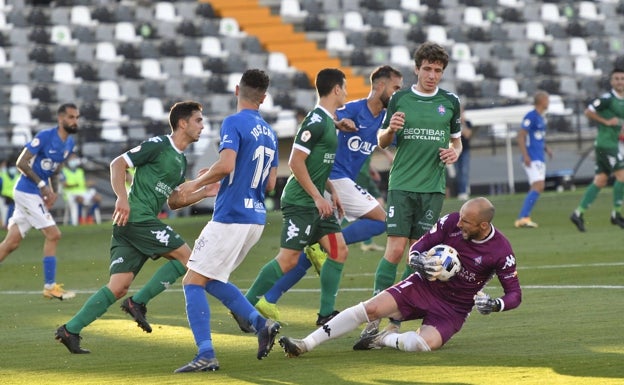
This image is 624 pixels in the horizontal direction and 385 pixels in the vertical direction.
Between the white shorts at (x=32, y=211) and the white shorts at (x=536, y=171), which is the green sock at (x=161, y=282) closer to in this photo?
the white shorts at (x=32, y=211)

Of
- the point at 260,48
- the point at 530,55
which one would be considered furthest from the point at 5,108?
→ the point at 530,55

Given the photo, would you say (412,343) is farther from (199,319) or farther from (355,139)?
(355,139)

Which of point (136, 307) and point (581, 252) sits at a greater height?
point (136, 307)

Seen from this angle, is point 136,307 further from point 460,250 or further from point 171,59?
point 171,59

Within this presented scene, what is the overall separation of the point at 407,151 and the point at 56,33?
73.0ft

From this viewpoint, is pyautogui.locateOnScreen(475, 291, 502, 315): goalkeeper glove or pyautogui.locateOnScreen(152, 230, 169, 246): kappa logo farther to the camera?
pyautogui.locateOnScreen(152, 230, 169, 246): kappa logo

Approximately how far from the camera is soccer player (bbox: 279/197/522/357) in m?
8.73

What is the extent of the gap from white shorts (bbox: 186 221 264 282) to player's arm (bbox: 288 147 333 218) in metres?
1.40

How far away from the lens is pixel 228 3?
113ft

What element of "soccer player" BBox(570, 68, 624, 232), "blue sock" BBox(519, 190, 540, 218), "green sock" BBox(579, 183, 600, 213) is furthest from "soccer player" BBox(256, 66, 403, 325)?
"blue sock" BBox(519, 190, 540, 218)

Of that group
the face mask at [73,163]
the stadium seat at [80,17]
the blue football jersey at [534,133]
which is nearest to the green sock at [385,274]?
the blue football jersey at [534,133]

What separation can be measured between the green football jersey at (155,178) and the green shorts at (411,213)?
172 cm

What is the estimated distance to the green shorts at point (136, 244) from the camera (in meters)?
10.3

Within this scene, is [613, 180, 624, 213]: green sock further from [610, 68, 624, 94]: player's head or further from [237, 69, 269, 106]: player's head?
[237, 69, 269, 106]: player's head
